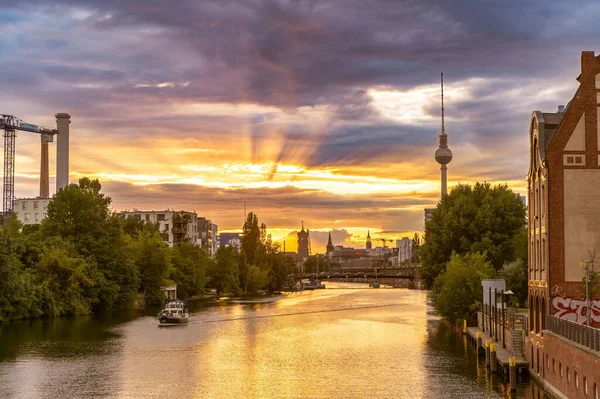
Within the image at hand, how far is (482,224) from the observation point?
114 meters

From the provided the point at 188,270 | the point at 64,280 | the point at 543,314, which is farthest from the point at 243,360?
the point at 188,270

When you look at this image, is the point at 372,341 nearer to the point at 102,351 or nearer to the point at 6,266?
the point at 102,351

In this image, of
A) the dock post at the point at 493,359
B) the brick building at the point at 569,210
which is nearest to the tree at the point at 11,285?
the dock post at the point at 493,359

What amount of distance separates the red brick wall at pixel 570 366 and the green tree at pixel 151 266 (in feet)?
377

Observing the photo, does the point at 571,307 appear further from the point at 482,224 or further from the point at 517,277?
the point at 482,224

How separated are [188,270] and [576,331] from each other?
5749 inches

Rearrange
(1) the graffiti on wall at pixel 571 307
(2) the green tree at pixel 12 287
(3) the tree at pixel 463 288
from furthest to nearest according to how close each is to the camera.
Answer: (2) the green tree at pixel 12 287 < (3) the tree at pixel 463 288 < (1) the graffiti on wall at pixel 571 307

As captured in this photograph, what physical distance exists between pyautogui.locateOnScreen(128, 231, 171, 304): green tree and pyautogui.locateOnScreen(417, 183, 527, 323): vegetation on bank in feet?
186

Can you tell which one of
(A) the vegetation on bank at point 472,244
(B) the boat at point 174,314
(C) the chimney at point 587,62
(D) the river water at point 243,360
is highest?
(C) the chimney at point 587,62

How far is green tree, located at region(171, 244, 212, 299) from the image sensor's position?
180 m

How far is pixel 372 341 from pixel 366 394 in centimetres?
3346

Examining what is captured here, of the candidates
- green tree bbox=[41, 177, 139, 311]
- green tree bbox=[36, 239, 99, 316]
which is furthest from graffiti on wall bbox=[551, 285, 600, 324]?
green tree bbox=[41, 177, 139, 311]

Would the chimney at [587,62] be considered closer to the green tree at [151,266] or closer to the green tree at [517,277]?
the green tree at [517,277]

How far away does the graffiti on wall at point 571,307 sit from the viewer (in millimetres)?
50938
